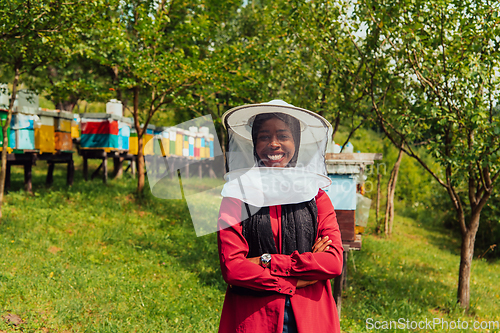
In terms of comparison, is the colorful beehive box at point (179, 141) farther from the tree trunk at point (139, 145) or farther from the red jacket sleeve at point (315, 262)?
the red jacket sleeve at point (315, 262)

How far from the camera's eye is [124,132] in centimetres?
1065

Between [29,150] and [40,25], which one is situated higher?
[40,25]

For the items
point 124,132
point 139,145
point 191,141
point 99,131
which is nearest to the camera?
point 139,145

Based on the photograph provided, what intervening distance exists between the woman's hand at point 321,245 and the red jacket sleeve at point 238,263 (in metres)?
0.20

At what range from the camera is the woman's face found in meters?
1.87

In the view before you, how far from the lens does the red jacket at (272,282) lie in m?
1.67

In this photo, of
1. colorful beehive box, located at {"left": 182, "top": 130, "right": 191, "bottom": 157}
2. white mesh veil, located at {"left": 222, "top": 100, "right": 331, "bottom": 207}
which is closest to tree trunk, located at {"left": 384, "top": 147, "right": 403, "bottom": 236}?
colorful beehive box, located at {"left": 182, "top": 130, "right": 191, "bottom": 157}

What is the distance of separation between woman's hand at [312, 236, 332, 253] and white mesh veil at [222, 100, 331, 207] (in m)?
0.22

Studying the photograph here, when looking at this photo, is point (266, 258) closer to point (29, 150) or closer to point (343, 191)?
point (343, 191)

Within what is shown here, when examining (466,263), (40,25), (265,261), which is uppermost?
(40,25)

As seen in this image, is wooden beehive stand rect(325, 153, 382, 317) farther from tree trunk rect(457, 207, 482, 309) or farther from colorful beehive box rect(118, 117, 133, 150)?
colorful beehive box rect(118, 117, 133, 150)

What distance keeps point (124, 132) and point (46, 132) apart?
2.56 m

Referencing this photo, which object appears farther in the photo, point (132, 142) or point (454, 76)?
point (132, 142)

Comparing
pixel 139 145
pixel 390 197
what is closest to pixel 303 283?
pixel 139 145
